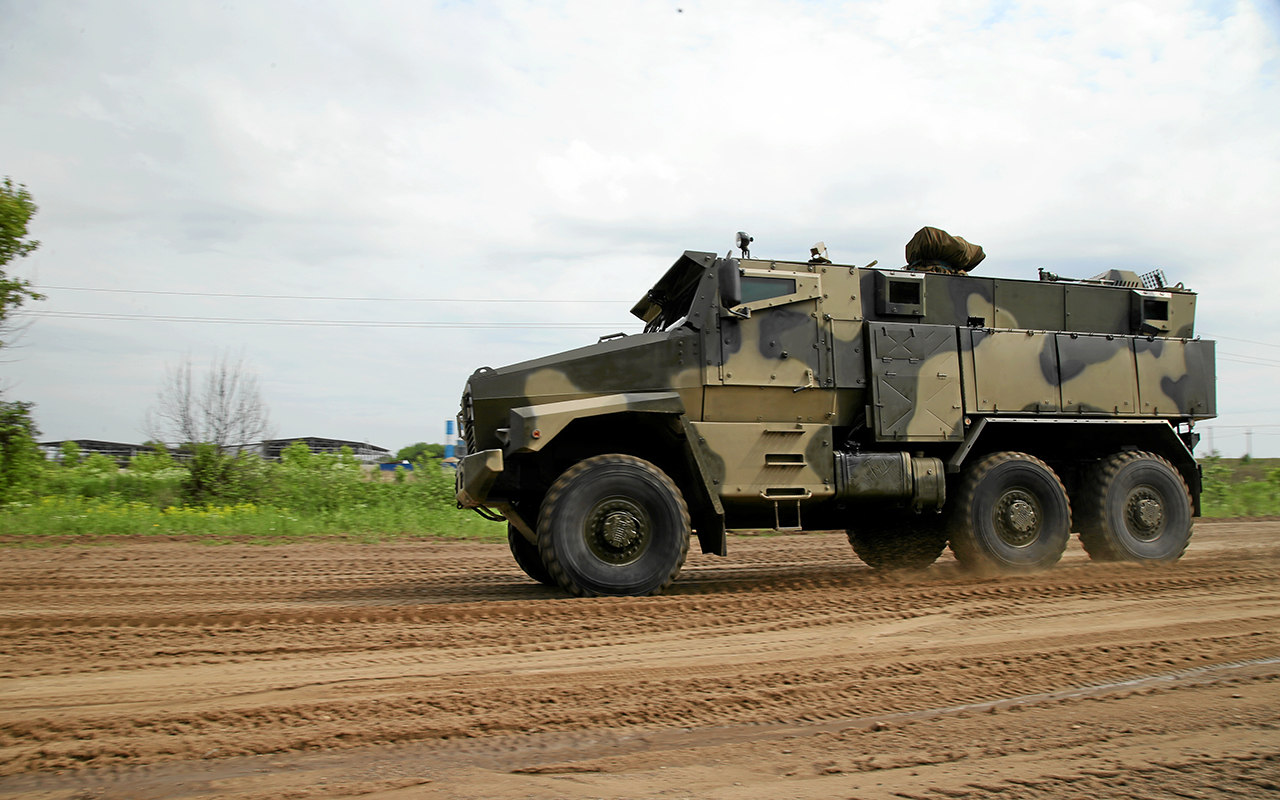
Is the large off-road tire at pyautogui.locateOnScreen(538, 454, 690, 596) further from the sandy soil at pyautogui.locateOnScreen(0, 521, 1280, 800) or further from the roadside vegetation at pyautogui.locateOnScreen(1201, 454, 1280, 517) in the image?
the roadside vegetation at pyautogui.locateOnScreen(1201, 454, 1280, 517)

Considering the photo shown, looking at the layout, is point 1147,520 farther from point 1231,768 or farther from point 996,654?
point 1231,768

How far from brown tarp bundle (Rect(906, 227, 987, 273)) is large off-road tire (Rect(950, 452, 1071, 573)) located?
1.99m

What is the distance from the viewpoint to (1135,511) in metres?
7.95

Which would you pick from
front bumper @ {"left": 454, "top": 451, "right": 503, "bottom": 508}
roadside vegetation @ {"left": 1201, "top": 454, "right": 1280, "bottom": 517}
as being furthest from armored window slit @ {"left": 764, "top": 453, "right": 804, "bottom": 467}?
roadside vegetation @ {"left": 1201, "top": 454, "right": 1280, "bottom": 517}

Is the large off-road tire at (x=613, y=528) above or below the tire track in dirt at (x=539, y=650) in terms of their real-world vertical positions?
above

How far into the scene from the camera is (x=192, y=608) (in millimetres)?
6098

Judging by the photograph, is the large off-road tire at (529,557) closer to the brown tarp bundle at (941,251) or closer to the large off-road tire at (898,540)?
the large off-road tire at (898,540)

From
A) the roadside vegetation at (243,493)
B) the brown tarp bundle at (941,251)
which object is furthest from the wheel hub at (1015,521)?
the roadside vegetation at (243,493)

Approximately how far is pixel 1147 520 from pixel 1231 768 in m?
5.74

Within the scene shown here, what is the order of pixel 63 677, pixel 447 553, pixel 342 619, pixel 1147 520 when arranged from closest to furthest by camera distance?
pixel 63 677
pixel 342 619
pixel 1147 520
pixel 447 553

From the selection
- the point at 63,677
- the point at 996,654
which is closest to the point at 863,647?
the point at 996,654

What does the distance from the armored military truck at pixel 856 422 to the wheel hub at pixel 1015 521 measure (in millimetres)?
18

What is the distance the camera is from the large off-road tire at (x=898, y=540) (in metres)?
8.15

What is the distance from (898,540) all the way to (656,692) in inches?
213
